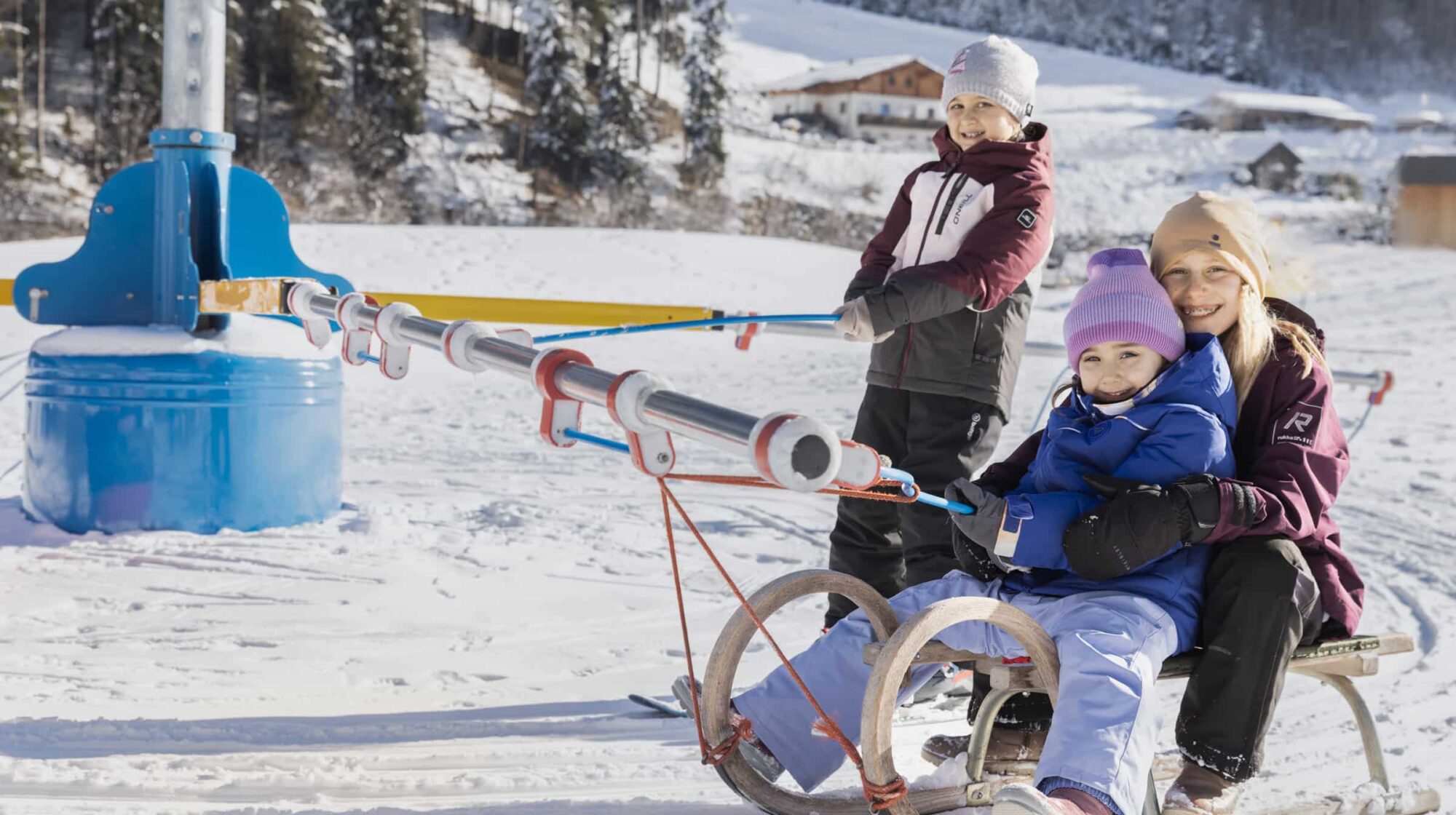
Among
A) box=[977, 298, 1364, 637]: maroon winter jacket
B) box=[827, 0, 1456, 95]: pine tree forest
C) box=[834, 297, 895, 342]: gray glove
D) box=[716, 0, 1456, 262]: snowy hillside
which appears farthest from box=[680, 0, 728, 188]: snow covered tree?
box=[827, 0, 1456, 95]: pine tree forest

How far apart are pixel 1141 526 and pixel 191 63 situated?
415cm

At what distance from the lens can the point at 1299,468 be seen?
245 cm

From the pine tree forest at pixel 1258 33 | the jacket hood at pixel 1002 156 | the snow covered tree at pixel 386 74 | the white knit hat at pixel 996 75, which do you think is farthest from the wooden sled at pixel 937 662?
the pine tree forest at pixel 1258 33

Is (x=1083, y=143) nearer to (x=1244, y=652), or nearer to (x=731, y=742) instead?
(x=1244, y=652)

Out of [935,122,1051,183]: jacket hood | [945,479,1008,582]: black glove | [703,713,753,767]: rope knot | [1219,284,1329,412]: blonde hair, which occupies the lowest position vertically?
[703,713,753,767]: rope knot

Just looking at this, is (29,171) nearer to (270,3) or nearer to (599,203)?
(270,3)

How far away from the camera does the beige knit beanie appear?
269 cm

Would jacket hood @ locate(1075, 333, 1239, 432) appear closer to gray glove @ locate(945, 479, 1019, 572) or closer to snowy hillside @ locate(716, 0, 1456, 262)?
gray glove @ locate(945, 479, 1019, 572)

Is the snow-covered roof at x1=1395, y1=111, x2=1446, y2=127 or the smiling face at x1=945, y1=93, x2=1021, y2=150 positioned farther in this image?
the snow-covered roof at x1=1395, y1=111, x2=1446, y2=127

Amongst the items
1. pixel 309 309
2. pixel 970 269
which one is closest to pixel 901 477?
pixel 970 269

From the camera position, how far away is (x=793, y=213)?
30.2 metres

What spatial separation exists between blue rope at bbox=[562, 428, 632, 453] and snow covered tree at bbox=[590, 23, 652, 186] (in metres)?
28.9

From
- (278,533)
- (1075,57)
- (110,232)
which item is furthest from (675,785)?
(1075,57)

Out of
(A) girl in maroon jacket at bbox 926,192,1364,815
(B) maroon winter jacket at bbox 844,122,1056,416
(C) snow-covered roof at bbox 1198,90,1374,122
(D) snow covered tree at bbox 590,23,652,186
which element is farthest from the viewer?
(C) snow-covered roof at bbox 1198,90,1374,122
